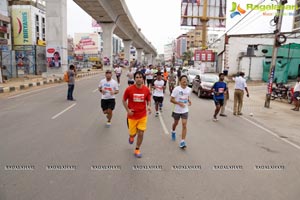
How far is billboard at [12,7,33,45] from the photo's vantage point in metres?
48.9

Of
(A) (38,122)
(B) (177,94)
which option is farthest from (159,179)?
(A) (38,122)

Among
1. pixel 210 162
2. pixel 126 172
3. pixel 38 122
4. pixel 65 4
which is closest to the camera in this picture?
pixel 126 172

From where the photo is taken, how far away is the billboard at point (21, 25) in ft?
160

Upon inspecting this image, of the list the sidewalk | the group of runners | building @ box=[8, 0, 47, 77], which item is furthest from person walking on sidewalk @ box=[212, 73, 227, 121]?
building @ box=[8, 0, 47, 77]

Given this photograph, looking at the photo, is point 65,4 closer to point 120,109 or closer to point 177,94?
point 120,109

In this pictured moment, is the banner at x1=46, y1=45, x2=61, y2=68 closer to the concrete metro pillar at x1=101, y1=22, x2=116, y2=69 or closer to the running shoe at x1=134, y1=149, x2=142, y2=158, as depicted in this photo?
the concrete metro pillar at x1=101, y1=22, x2=116, y2=69

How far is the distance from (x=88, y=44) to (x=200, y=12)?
180ft

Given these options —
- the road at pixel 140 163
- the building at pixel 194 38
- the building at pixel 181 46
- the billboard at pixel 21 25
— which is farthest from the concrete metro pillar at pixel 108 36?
the building at pixel 181 46

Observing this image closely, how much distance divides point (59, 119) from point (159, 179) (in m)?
5.18

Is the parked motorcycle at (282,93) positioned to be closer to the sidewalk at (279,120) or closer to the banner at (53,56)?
the sidewalk at (279,120)

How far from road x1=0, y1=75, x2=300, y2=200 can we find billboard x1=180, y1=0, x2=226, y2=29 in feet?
110

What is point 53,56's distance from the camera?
2517cm

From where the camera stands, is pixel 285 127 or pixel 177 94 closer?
pixel 177 94

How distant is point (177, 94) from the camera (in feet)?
18.8
